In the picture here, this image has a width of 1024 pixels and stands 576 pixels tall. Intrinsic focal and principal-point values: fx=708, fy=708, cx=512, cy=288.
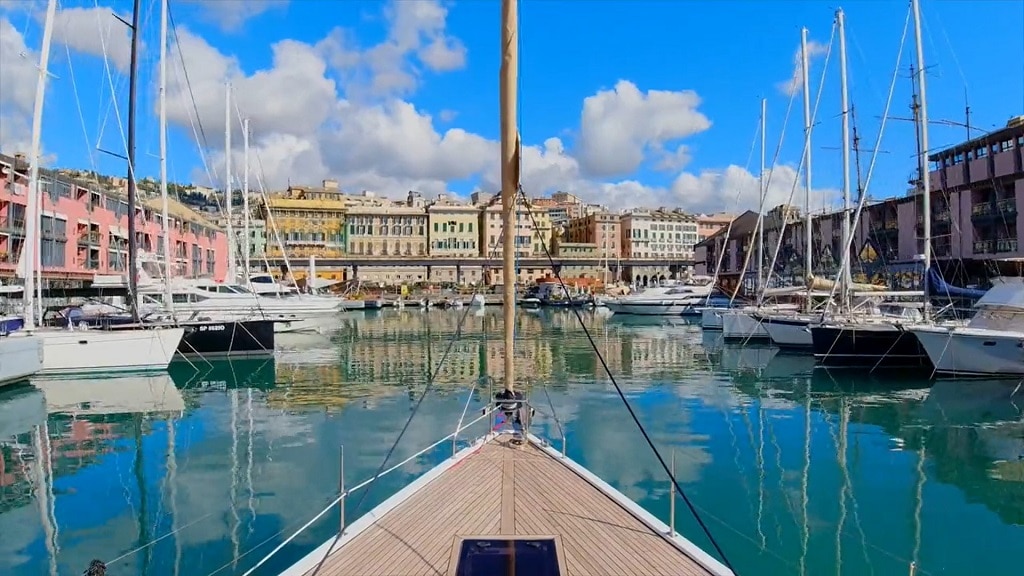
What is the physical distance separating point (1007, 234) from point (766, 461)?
44272 mm

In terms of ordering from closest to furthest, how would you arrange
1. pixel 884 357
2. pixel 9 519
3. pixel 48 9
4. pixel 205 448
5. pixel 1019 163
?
1. pixel 9 519
2. pixel 205 448
3. pixel 48 9
4. pixel 884 357
5. pixel 1019 163

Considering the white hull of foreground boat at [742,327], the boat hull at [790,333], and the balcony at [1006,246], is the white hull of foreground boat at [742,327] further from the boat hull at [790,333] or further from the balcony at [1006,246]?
the balcony at [1006,246]

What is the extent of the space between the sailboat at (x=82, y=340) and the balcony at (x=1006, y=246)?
1991 inches

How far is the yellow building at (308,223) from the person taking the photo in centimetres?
13138

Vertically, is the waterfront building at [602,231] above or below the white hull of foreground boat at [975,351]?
above

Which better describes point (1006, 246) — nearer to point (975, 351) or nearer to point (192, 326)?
point (975, 351)

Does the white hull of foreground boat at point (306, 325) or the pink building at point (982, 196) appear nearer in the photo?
the pink building at point (982, 196)

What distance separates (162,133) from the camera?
33.2m

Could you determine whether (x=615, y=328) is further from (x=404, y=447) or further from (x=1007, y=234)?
(x=404, y=447)

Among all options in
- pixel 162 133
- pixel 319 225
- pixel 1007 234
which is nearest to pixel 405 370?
pixel 162 133

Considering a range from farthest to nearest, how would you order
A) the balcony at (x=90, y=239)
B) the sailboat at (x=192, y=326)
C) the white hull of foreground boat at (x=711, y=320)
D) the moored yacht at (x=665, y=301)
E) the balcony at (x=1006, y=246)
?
1. the moored yacht at (x=665, y=301)
2. the white hull of foreground boat at (x=711, y=320)
3. the balcony at (x=90, y=239)
4. the balcony at (x=1006, y=246)
5. the sailboat at (x=192, y=326)

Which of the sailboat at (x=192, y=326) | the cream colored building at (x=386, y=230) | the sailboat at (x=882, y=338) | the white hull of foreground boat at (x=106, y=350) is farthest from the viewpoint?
the cream colored building at (x=386, y=230)

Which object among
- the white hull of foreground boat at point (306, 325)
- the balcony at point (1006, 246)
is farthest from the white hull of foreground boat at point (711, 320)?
the white hull of foreground boat at point (306, 325)

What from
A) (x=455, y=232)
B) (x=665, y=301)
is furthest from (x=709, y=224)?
(x=665, y=301)
